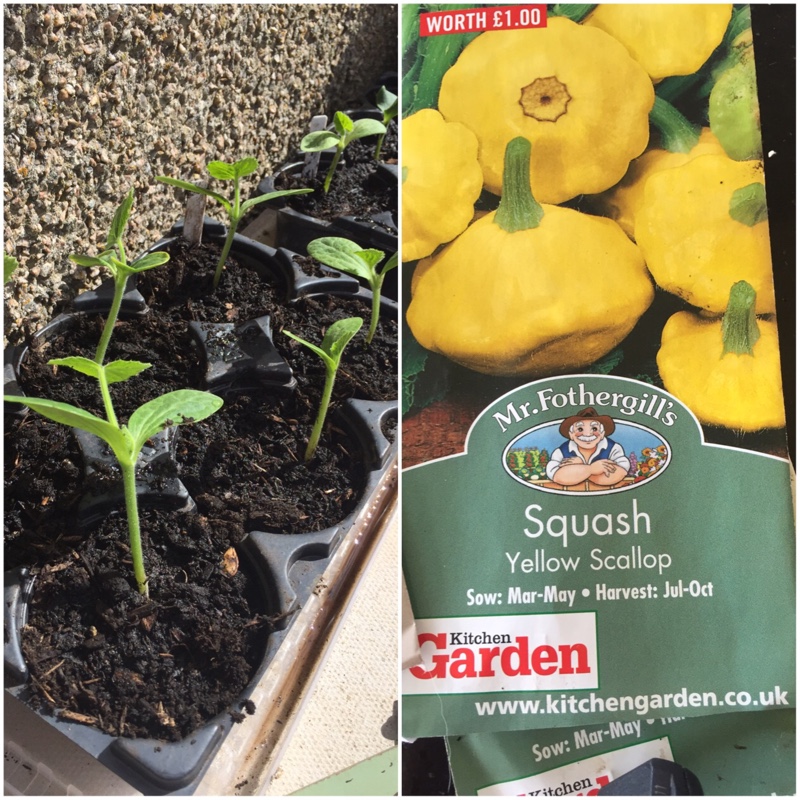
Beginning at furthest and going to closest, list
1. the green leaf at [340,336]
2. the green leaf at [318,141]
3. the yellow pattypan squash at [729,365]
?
the green leaf at [318,141] → the green leaf at [340,336] → the yellow pattypan squash at [729,365]

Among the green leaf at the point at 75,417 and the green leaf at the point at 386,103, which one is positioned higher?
the green leaf at the point at 386,103

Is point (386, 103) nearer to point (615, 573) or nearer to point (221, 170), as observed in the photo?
point (221, 170)

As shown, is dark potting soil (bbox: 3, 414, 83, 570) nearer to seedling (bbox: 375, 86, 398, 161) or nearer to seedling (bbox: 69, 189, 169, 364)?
seedling (bbox: 69, 189, 169, 364)

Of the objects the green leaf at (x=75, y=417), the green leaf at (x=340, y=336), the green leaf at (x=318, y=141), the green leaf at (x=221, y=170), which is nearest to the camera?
the green leaf at (x=75, y=417)

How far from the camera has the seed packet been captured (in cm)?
60

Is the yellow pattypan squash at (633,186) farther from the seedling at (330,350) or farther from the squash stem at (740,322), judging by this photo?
the seedling at (330,350)

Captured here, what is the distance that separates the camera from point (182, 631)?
2.26 ft

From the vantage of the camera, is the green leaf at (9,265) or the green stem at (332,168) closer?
the green leaf at (9,265)

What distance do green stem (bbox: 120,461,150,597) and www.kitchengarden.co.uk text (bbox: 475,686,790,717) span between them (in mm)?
302

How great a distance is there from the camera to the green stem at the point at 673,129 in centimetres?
66

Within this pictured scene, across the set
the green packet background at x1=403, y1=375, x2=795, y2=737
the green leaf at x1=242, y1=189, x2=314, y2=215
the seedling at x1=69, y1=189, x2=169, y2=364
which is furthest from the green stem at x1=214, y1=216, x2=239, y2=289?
the green packet background at x1=403, y1=375, x2=795, y2=737

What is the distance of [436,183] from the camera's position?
25.9 inches

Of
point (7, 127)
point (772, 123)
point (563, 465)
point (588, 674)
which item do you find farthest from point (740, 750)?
point (7, 127)

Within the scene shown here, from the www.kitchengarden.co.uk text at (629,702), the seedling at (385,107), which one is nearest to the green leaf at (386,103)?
the seedling at (385,107)
